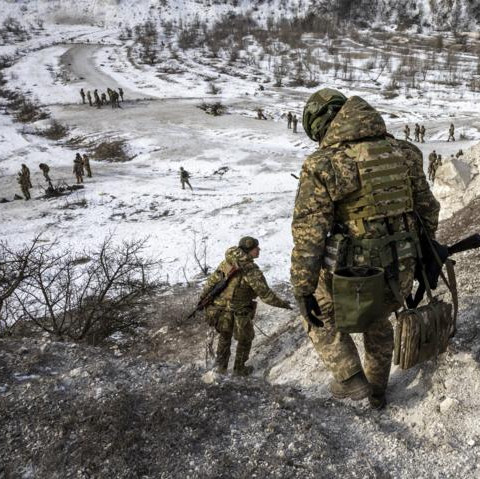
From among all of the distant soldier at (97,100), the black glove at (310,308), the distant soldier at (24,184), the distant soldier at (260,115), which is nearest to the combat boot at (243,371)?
the black glove at (310,308)

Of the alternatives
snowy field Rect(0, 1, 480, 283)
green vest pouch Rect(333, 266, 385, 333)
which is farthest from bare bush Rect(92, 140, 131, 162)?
green vest pouch Rect(333, 266, 385, 333)

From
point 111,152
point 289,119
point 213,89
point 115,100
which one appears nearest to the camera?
point 111,152

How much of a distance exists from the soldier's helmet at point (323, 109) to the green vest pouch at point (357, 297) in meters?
0.84

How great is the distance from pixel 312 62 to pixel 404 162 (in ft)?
135

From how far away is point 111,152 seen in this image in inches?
832

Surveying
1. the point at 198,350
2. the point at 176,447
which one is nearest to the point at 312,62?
the point at 198,350

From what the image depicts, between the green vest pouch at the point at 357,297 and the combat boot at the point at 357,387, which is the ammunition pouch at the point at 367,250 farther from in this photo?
the combat boot at the point at 357,387

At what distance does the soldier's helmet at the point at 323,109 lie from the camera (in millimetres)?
2641

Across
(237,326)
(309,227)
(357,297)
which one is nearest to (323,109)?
(309,227)

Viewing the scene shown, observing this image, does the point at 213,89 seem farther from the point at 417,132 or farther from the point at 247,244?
the point at 247,244

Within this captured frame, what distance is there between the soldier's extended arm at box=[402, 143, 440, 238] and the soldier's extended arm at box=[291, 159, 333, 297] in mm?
562

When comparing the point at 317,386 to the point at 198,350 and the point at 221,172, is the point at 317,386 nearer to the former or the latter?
the point at 198,350

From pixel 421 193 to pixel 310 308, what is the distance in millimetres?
933

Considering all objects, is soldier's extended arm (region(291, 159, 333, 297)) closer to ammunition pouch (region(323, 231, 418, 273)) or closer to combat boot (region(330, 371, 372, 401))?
ammunition pouch (region(323, 231, 418, 273))
